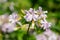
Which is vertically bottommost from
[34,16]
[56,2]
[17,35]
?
[17,35]

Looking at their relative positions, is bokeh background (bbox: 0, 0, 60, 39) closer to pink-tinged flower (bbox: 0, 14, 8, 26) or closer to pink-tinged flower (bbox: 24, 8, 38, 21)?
pink-tinged flower (bbox: 0, 14, 8, 26)

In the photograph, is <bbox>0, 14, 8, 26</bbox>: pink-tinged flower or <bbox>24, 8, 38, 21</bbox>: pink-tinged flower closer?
<bbox>24, 8, 38, 21</bbox>: pink-tinged flower

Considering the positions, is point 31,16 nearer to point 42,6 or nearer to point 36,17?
point 36,17

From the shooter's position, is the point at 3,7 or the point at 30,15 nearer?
the point at 30,15

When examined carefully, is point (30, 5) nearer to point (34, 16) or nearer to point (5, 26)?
point (5, 26)

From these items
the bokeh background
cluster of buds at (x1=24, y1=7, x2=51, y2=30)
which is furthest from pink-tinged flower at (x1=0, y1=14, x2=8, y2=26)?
cluster of buds at (x1=24, y1=7, x2=51, y2=30)

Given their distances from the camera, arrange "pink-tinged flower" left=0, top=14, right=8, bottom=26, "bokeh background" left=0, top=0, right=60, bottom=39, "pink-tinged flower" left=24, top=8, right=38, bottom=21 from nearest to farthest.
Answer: "pink-tinged flower" left=24, top=8, right=38, bottom=21 < "pink-tinged flower" left=0, top=14, right=8, bottom=26 < "bokeh background" left=0, top=0, right=60, bottom=39

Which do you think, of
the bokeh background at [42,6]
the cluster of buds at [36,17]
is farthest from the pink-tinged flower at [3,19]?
the cluster of buds at [36,17]

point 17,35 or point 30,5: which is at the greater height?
point 30,5

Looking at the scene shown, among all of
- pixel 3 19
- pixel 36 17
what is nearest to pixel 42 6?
pixel 3 19

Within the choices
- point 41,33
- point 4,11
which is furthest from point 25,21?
point 4,11

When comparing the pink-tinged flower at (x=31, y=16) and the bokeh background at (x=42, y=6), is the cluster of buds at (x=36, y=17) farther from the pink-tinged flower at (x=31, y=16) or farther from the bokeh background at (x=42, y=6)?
the bokeh background at (x=42, y=6)
